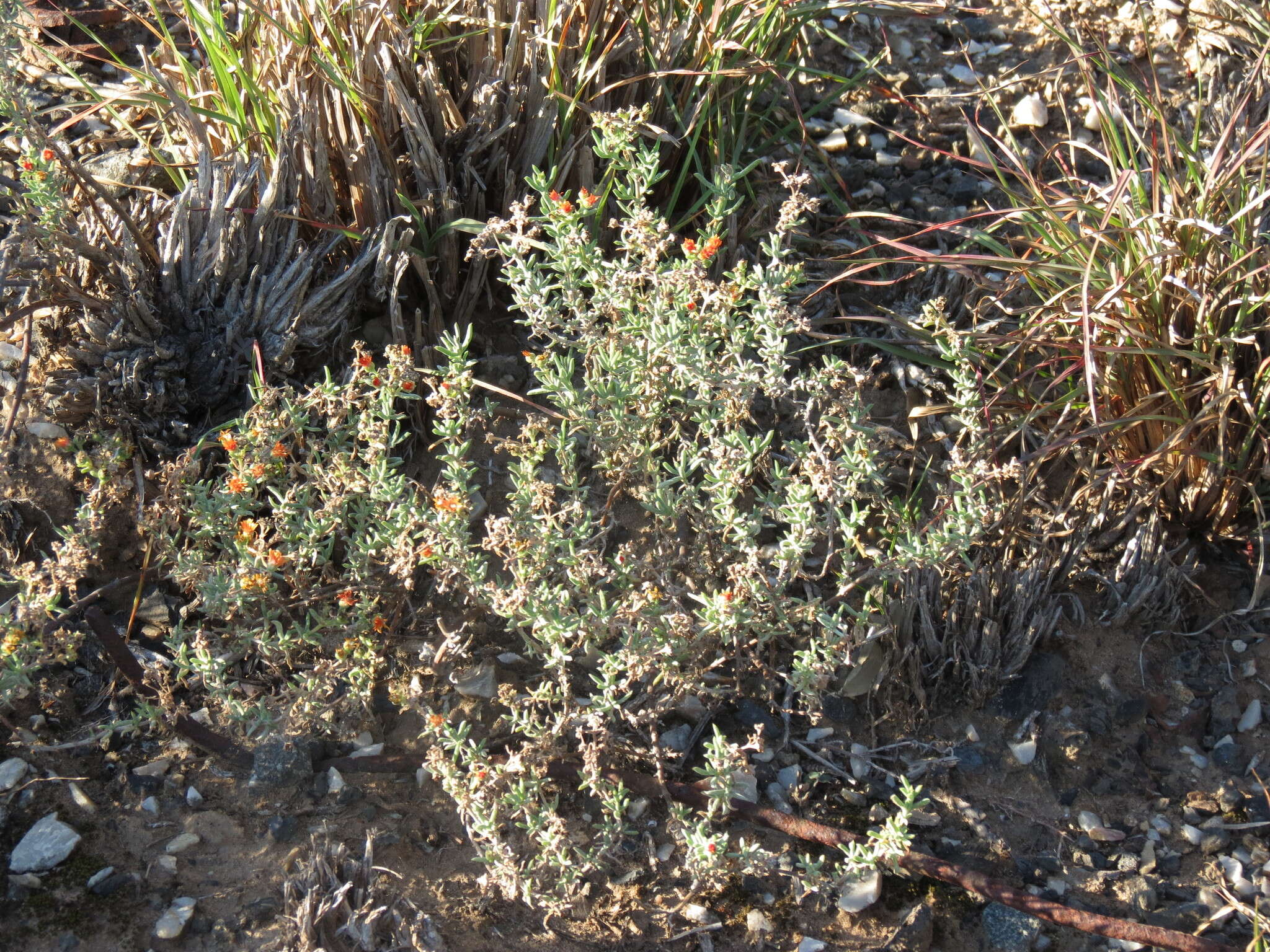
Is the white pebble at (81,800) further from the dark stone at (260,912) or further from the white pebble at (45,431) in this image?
the white pebble at (45,431)

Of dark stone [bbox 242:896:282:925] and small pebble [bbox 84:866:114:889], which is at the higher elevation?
small pebble [bbox 84:866:114:889]

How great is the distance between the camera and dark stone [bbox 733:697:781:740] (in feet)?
8.32

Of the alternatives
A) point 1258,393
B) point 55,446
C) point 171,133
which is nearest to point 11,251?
point 55,446

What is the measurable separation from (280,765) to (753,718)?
1021mm

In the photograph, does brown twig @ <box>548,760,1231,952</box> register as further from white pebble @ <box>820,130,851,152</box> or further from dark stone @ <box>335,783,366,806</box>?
white pebble @ <box>820,130,851,152</box>

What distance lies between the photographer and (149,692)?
243 centimetres

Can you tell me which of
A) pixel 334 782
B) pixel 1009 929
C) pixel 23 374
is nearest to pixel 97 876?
pixel 334 782

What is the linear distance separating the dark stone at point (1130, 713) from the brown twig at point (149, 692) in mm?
1940

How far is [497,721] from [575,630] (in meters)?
0.42

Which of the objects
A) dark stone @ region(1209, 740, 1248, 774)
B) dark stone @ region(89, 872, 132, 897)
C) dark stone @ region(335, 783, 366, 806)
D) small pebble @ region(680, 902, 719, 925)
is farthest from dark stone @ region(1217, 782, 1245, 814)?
dark stone @ region(89, 872, 132, 897)

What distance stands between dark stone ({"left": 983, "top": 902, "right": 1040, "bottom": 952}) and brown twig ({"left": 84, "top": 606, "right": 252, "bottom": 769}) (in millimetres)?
1539

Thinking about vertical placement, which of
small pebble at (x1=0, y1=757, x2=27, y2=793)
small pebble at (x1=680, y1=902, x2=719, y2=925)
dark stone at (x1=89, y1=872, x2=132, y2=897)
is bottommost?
small pebble at (x1=680, y1=902, x2=719, y2=925)

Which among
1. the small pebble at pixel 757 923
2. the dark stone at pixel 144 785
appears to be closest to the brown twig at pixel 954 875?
the small pebble at pixel 757 923

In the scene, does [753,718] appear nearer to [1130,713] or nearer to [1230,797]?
[1130,713]
